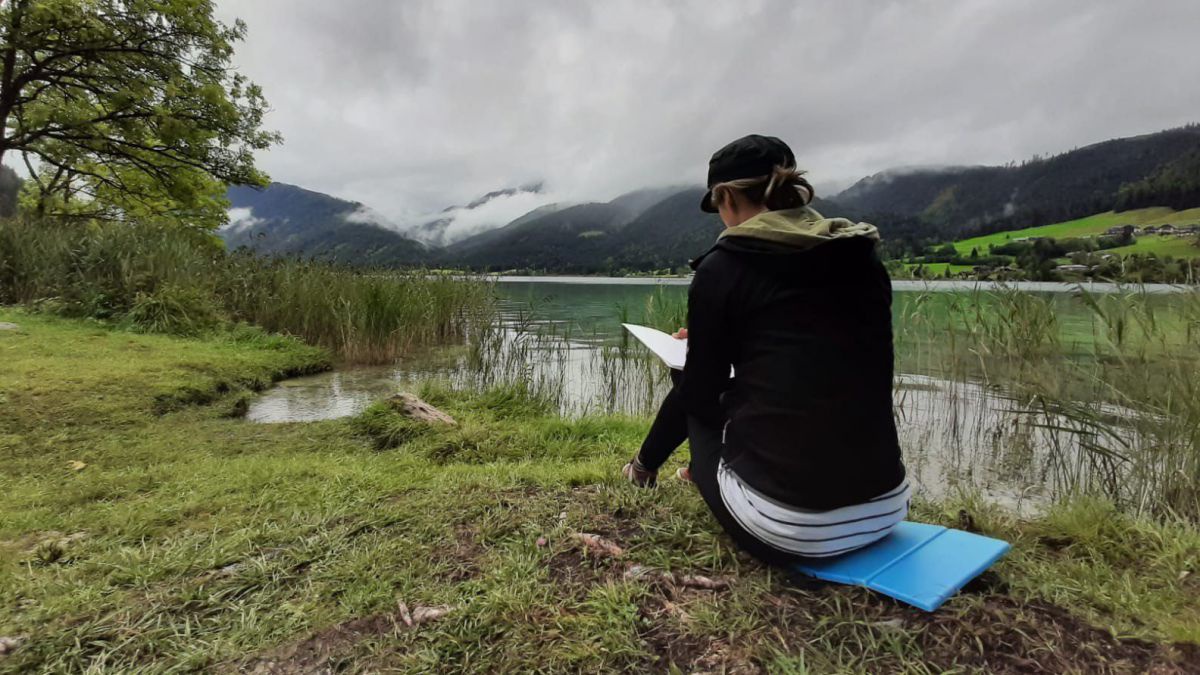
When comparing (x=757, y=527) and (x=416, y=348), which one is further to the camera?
(x=416, y=348)

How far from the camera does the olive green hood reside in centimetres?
137

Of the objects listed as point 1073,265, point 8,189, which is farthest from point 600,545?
point 8,189

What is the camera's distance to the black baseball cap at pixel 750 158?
1.62 metres

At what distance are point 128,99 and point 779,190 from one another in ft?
52.8

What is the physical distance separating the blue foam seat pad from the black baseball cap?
1229mm

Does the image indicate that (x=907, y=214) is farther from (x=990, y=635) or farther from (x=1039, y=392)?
(x=990, y=635)

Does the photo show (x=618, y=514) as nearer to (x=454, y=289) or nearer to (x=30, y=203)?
(x=454, y=289)

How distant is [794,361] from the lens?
1.43 meters

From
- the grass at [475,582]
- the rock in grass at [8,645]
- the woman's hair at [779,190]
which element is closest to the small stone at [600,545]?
the grass at [475,582]

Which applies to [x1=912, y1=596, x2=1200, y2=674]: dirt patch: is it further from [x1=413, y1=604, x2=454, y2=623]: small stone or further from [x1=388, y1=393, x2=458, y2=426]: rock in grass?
[x1=388, y1=393, x2=458, y2=426]: rock in grass

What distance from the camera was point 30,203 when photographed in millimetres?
17500

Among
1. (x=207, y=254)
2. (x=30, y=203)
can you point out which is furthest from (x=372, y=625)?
(x=30, y=203)

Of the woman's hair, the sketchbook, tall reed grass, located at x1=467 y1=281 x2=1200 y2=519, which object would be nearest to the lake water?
tall reed grass, located at x1=467 y1=281 x2=1200 y2=519

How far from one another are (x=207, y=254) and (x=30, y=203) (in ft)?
44.5
